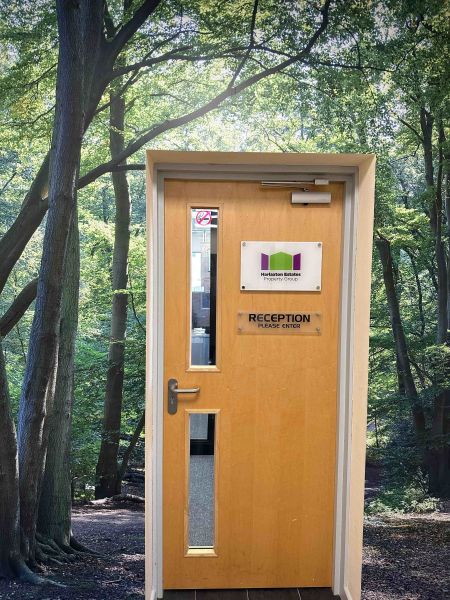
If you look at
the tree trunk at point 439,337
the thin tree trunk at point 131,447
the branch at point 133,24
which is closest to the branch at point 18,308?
the thin tree trunk at point 131,447

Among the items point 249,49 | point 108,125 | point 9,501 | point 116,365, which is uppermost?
point 249,49

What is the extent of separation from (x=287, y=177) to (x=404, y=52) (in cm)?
138

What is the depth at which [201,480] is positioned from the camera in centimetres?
258

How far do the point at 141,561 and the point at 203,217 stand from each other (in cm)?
194

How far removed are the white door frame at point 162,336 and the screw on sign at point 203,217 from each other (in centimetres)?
15

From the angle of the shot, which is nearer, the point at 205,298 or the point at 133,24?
the point at 205,298

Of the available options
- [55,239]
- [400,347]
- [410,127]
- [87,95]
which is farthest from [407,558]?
[87,95]

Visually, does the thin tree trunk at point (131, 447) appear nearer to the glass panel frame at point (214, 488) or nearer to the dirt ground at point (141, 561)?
the dirt ground at point (141, 561)

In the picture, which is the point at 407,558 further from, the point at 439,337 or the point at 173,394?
the point at 173,394

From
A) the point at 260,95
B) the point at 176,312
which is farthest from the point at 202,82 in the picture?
the point at 176,312

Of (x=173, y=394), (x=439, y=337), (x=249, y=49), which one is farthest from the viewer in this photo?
(x=439, y=337)

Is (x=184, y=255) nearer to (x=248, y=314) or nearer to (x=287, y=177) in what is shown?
(x=248, y=314)

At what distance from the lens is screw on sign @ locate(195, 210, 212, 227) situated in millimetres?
2533

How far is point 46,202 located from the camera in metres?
3.37
